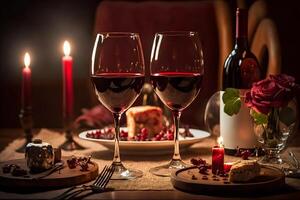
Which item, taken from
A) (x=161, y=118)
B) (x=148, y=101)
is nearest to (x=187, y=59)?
(x=161, y=118)

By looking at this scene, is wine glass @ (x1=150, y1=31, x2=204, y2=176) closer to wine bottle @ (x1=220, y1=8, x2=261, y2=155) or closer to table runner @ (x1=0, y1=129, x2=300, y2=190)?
table runner @ (x1=0, y1=129, x2=300, y2=190)

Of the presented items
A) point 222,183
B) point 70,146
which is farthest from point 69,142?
point 222,183

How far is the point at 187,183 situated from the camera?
100 cm

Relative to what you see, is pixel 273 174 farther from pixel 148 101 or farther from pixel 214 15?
pixel 214 15

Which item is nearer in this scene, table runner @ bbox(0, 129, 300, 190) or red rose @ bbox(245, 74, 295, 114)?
table runner @ bbox(0, 129, 300, 190)

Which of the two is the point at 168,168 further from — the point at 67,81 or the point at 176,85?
the point at 67,81

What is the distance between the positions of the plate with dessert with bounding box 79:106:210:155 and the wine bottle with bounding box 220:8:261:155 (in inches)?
2.9

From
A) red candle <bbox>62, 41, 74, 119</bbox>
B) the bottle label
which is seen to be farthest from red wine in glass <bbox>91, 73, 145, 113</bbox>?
red candle <bbox>62, 41, 74, 119</bbox>

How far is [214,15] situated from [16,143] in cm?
139

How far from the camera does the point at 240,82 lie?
1.41 meters

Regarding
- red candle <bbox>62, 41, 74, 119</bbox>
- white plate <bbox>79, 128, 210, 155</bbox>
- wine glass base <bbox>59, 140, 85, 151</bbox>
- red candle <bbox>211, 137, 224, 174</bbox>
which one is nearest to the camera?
red candle <bbox>211, 137, 224, 174</bbox>

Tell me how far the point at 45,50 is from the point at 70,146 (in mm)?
1599

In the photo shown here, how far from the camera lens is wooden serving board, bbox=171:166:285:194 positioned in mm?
972

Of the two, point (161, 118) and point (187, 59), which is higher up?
point (187, 59)
